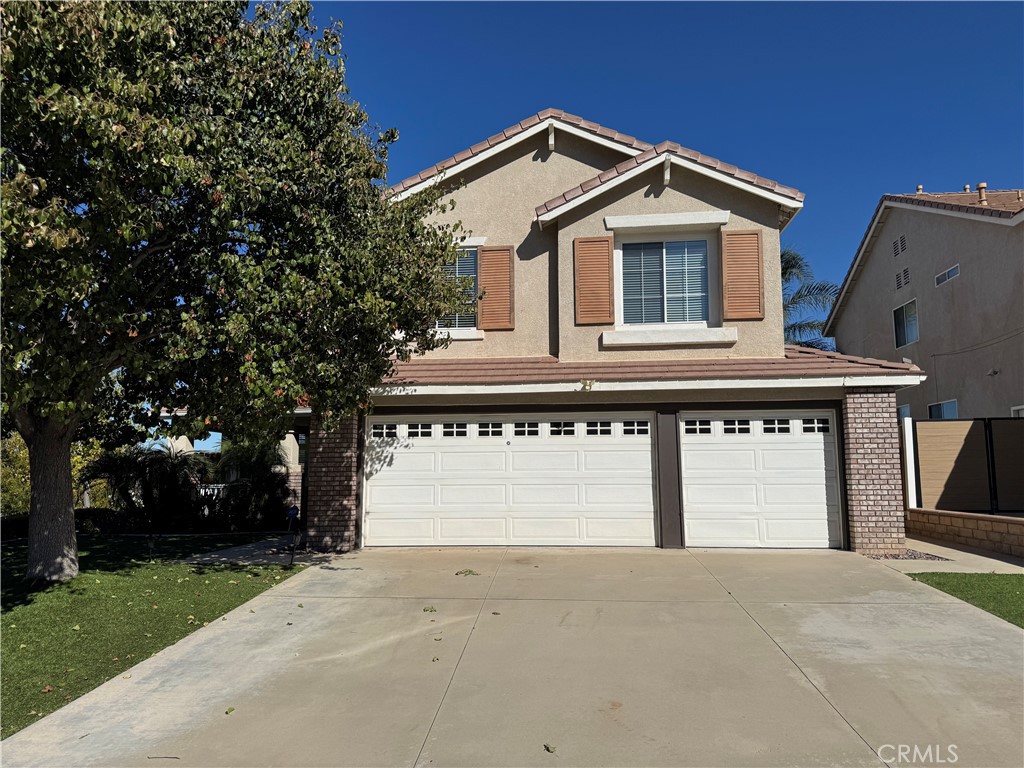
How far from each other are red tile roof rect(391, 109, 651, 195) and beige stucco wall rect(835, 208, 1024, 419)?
8739 mm

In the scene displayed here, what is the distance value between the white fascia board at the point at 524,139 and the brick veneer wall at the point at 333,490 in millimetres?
4876

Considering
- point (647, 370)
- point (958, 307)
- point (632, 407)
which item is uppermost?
point (958, 307)

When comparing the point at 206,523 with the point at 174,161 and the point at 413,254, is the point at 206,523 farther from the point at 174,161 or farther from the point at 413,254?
the point at 174,161

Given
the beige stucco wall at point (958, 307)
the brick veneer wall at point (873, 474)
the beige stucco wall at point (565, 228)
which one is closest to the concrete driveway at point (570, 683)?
the brick veneer wall at point (873, 474)

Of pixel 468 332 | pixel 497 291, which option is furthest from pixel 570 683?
pixel 497 291

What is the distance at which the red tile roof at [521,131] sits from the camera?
12.7 m

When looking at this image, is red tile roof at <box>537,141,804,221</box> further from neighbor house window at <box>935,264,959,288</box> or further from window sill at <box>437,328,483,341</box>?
neighbor house window at <box>935,264,959,288</box>

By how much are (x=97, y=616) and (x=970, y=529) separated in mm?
12625

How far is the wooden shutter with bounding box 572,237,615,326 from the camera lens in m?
11.7

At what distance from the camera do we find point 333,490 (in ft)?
36.4

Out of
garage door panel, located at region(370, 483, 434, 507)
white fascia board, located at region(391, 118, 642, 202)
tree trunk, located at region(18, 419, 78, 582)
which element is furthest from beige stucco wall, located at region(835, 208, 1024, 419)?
tree trunk, located at region(18, 419, 78, 582)

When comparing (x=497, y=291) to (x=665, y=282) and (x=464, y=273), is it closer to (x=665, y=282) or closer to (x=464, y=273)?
(x=464, y=273)

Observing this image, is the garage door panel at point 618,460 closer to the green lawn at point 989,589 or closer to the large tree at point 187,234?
the large tree at point 187,234

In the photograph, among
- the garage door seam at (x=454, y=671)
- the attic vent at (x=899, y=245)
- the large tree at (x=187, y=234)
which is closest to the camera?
the garage door seam at (x=454, y=671)
